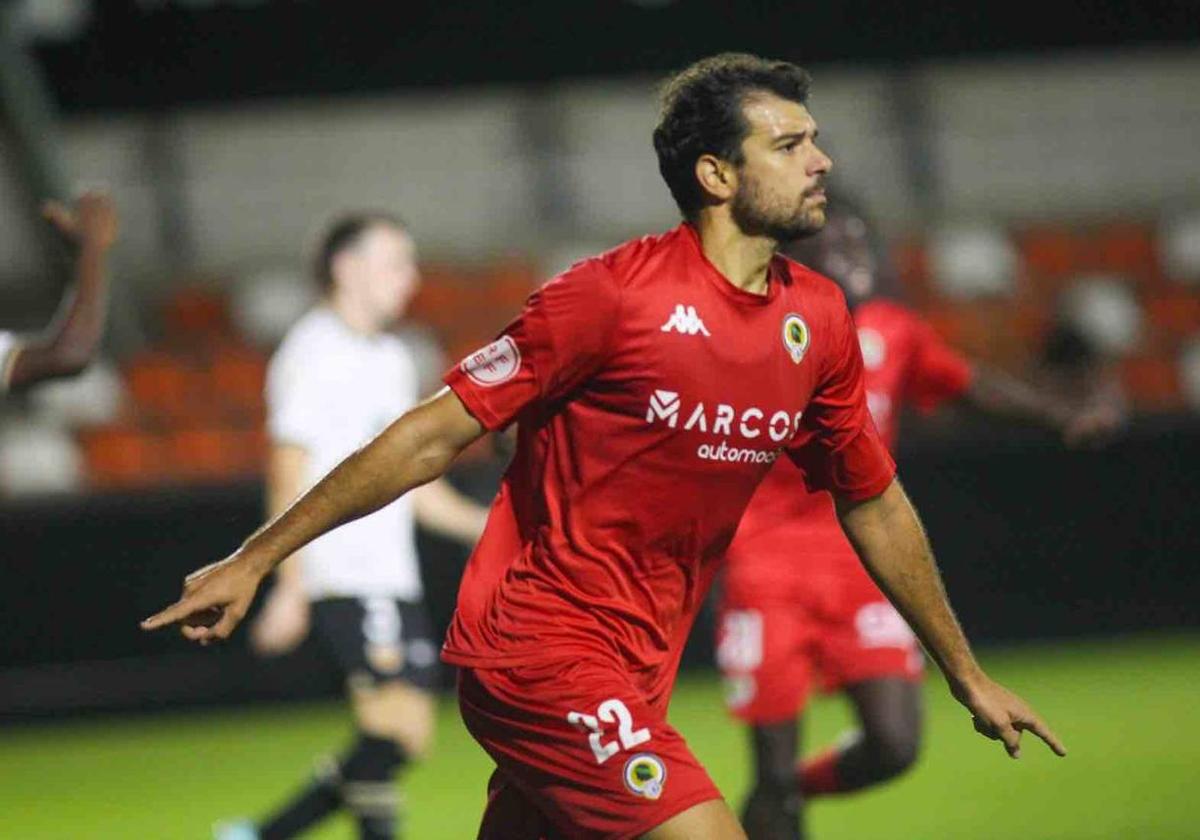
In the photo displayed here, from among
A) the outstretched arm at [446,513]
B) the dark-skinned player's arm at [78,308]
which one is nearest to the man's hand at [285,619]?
the outstretched arm at [446,513]

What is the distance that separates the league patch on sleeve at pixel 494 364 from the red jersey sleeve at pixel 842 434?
75cm

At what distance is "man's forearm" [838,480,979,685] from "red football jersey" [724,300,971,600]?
163 cm

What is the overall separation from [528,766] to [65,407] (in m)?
11.7

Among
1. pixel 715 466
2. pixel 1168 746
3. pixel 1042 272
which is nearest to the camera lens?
pixel 715 466

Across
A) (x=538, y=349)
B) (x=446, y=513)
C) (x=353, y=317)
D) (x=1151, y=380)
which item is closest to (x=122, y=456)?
(x=1151, y=380)

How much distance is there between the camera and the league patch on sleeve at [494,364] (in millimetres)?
4383

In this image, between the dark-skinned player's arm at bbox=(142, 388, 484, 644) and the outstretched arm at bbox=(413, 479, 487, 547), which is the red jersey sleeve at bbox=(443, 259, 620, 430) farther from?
the outstretched arm at bbox=(413, 479, 487, 547)

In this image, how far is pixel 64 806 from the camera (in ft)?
32.8

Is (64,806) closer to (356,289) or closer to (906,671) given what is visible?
(356,289)

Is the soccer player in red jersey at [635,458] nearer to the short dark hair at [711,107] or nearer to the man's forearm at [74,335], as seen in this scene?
the short dark hair at [711,107]

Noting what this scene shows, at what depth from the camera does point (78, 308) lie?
19.0 ft

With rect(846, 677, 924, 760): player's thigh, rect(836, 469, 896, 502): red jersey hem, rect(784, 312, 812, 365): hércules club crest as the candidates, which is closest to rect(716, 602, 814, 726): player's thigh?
rect(846, 677, 924, 760): player's thigh

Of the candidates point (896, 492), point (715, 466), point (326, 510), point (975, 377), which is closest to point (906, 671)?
point (975, 377)

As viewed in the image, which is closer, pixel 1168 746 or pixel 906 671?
pixel 906 671
